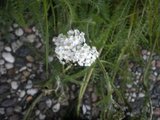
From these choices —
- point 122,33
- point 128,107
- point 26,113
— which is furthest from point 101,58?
point 26,113

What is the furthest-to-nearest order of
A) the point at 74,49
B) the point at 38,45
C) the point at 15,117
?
the point at 38,45 → the point at 15,117 → the point at 74,49

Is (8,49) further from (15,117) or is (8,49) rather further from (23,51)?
(15,117)

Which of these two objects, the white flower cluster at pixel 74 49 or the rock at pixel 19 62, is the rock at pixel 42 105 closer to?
the rock at pixel 19 62

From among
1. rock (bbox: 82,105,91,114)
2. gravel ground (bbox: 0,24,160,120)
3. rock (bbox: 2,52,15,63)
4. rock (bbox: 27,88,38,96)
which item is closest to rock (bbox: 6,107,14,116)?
gravel ground (bbox: 0,24,160,120)

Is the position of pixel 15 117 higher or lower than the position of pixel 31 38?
lower

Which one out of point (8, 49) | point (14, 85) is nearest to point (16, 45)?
point (8, 49)
